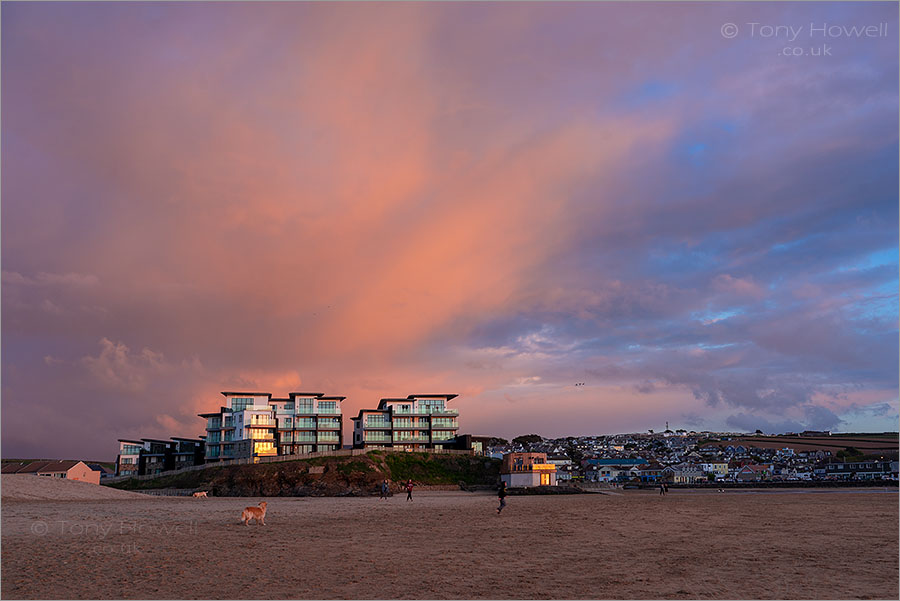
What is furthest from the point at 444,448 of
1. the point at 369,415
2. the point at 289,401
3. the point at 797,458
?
the point at 797,458

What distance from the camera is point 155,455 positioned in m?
122

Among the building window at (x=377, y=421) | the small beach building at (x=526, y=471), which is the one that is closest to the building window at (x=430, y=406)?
the building window at (x=377, y=421)

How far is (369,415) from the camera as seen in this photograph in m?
118

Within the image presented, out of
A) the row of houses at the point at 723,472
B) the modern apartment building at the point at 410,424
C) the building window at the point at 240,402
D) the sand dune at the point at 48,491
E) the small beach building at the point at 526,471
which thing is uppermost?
the building window at the point at 240,402

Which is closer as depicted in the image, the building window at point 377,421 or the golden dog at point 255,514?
the golden dog at point 255,514

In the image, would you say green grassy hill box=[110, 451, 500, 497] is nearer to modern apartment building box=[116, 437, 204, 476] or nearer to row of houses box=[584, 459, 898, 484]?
modern apartment building box=[116, 437, 204, 476]

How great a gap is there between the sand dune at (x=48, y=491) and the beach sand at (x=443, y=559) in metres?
21.3

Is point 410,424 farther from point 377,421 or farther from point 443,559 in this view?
point 443,559

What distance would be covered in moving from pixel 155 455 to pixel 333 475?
54.1 metres

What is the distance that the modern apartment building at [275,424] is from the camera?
4363 inches

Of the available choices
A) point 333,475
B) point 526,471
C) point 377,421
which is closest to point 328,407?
point 377,421

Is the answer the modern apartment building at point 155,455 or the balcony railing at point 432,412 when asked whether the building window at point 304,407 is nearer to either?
the balcony railing at point 432,412

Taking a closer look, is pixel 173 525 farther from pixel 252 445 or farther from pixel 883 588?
pixel 252 445

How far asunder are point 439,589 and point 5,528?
21.7 meters
